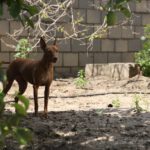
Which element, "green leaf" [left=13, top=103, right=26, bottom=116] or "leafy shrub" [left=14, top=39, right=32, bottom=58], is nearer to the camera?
"green leaf" [left=13, top=103, right=26, bottom=116]

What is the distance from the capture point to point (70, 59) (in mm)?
9992

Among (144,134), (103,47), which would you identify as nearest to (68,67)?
(103,47)

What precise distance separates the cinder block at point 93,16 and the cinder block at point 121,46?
693 mm

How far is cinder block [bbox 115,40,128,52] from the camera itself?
10.5 metres

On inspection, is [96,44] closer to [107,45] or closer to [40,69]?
[107,45]

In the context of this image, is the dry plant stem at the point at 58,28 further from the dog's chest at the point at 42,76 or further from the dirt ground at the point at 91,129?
the dog's chest at the point at 42,76

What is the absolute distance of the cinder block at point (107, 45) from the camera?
10.3 metres

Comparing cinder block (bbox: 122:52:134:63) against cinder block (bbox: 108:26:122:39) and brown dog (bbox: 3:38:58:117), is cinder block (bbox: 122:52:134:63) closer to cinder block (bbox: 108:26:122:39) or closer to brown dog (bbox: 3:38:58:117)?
cinder block (bbox: 108:26:122:39)

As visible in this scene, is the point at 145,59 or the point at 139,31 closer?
the point at 145,59

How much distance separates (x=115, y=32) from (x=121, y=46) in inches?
13.5

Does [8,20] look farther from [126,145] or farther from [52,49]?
[126,145]

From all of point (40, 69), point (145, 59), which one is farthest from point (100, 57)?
point (40, 69)

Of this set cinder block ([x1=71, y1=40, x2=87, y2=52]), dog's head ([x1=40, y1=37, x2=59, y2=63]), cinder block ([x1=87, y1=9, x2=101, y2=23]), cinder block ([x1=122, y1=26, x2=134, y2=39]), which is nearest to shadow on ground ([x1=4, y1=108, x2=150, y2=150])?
dog's head ([x1=40, y1=37, x2=59, y2=63])

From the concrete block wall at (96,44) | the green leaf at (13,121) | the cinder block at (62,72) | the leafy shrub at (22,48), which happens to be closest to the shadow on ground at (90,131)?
the green leaf at (13,121)
